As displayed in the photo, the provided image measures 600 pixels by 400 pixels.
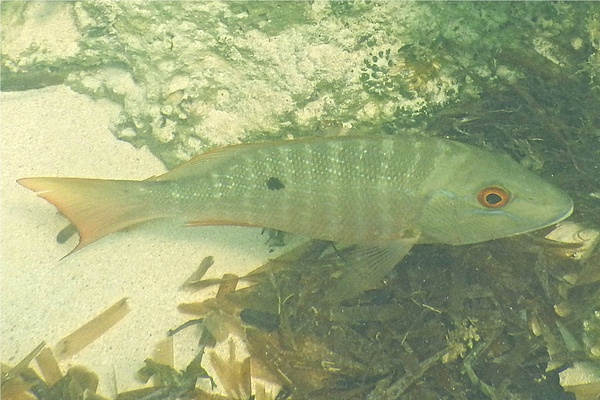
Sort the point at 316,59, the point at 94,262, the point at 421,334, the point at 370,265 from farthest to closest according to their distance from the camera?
1. the point at 94,262
2. the point at 316,59
3. the point at 421,334
4. the point at 370,265

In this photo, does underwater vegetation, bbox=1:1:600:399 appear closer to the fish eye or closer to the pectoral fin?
the pectoral fin

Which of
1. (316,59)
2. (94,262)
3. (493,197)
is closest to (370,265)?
(493,197)

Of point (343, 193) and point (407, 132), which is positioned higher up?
point (343, 193)

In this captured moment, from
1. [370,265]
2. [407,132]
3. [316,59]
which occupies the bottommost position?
[370,265]

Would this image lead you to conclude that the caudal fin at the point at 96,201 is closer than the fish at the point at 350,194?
No

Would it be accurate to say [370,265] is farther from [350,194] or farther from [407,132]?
[407,132]

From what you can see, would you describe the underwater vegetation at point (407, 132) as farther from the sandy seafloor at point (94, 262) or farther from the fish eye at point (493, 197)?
the fish eye at point (493, 197)

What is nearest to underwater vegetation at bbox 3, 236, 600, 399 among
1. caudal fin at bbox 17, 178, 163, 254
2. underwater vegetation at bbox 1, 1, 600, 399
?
underwater vegetation at bbox 1, 1, 600, 399

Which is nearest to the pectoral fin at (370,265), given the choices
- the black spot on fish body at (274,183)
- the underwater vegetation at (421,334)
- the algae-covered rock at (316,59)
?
the underwater vegetation at (421,334)
